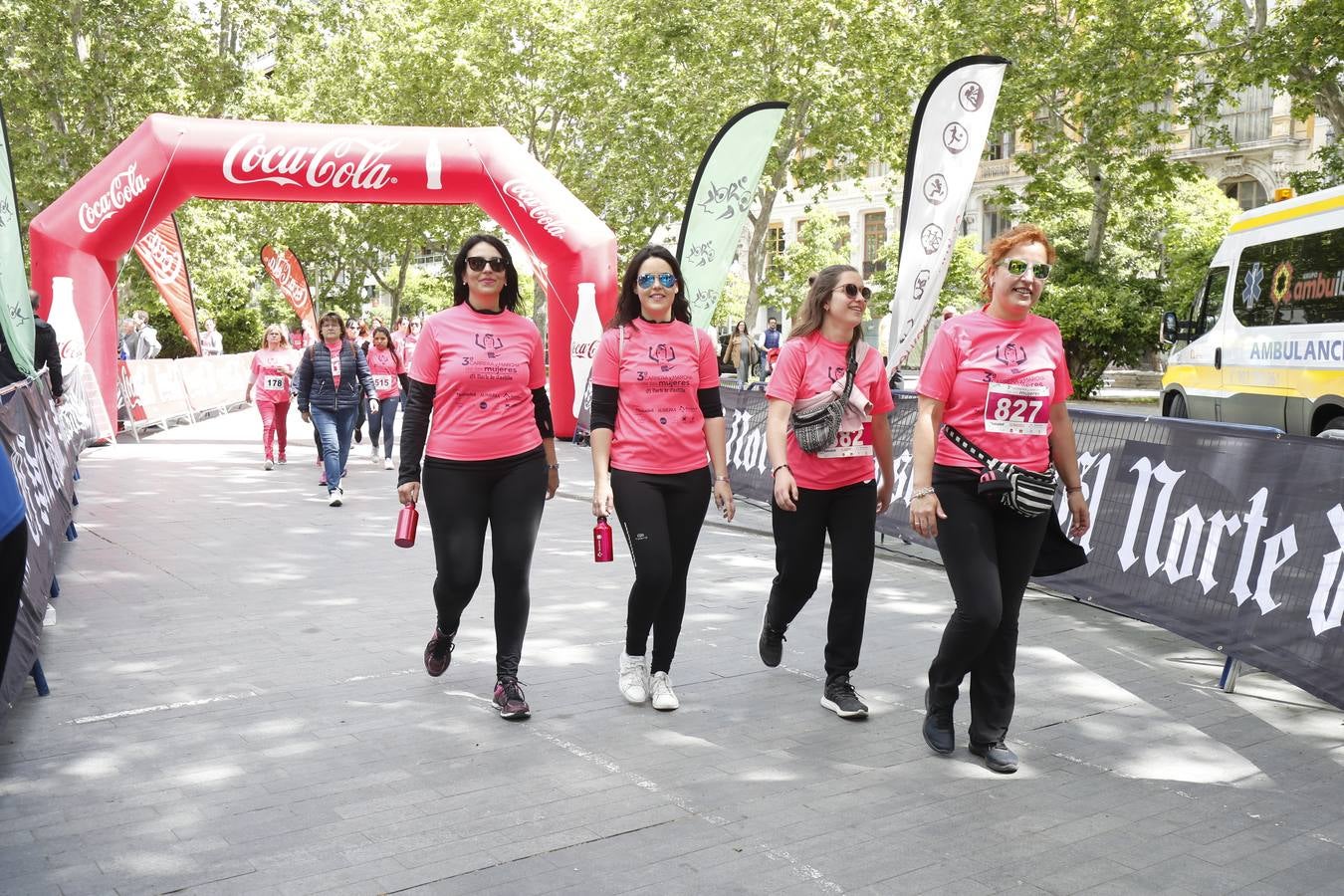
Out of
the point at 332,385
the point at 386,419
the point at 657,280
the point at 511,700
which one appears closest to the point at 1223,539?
the point at 657,280

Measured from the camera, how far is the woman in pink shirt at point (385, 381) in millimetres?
14555

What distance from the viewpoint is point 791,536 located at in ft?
17.1

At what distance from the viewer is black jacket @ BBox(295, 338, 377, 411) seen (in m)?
12.0

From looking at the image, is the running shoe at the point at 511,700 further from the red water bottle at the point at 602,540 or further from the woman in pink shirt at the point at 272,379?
the woman in pink shirt at the point at 272,379

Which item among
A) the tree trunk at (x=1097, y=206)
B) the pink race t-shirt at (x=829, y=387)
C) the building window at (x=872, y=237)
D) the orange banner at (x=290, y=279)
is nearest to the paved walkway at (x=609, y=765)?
the pink race t-shirt at (x=829, y=387)

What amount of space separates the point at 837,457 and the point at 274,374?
11.0 m

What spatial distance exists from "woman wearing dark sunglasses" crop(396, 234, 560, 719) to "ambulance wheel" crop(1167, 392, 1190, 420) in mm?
10876

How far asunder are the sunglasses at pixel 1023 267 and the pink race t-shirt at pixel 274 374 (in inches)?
454

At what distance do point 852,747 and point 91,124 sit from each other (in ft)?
86.3

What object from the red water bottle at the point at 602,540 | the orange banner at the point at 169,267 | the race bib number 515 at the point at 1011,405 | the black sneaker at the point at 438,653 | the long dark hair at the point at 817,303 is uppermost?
the orange banner at the point at 169,267

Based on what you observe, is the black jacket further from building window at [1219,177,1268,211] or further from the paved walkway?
building window at [1219,177,1268,211]

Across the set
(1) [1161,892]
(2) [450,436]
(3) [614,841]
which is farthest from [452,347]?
(1) [1161,892]

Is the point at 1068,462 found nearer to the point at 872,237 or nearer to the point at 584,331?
the point at 584,331

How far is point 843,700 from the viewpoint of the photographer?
16.9 feet
